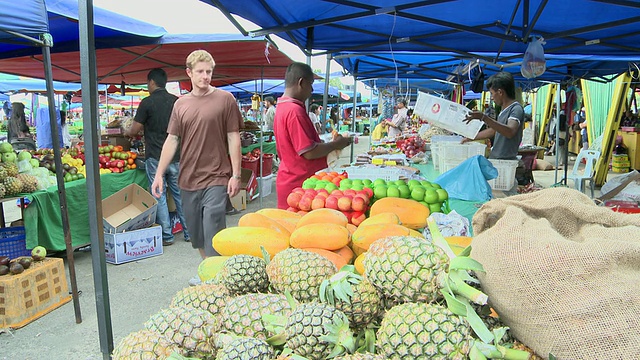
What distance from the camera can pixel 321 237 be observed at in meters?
1.64

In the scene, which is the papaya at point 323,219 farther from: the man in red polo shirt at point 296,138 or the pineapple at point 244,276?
the man in red polo shirt at point 296,138

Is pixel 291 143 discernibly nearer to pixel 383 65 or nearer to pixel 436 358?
pixel 436 358

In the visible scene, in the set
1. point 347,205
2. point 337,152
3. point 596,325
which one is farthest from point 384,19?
point 596,325

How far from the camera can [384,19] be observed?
494 cm

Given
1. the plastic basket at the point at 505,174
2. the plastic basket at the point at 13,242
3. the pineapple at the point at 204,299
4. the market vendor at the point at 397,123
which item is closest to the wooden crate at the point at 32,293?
the plastic basket at the point at 13,242

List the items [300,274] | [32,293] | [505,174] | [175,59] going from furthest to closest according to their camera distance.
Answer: [175,59]
[505,174]
[32,293]
[300,274]

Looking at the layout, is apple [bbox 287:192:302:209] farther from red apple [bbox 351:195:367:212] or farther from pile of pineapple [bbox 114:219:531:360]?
pile of pineapple [bbox 114:219:531:360]

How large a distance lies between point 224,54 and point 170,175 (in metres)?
2.88

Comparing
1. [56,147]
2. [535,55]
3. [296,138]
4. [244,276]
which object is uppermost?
[535,55]

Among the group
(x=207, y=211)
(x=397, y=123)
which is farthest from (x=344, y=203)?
(x=397, y=123)

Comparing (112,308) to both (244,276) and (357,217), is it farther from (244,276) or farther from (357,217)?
(244,276)

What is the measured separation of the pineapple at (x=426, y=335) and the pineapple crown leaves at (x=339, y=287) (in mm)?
138

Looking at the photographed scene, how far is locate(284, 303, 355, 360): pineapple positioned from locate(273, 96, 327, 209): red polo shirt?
271 cm

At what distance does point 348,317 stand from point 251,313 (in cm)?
26
